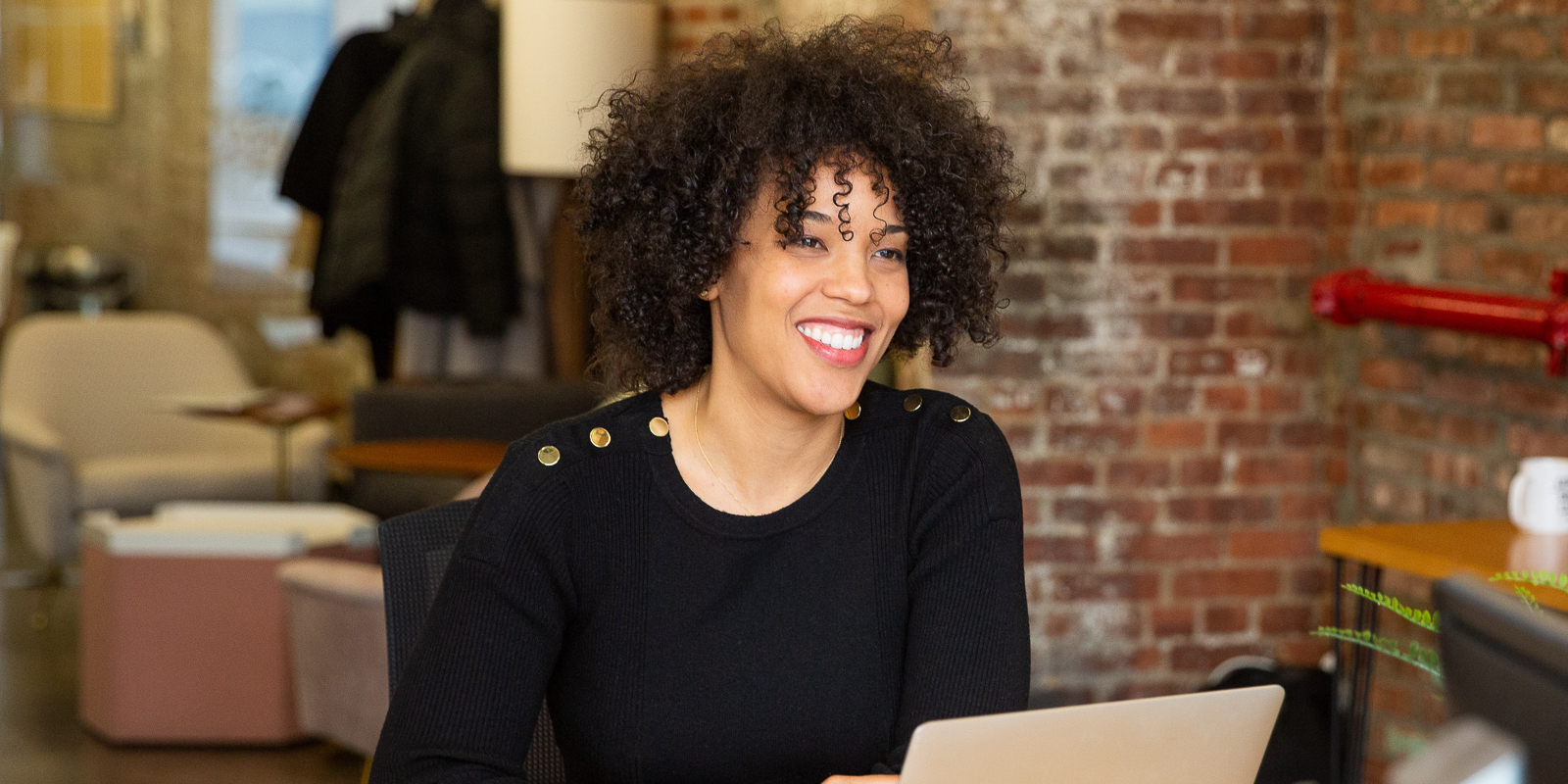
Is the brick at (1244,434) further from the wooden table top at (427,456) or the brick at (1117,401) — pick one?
the wooden table top at (427,456)

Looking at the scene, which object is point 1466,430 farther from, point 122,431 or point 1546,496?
point 122,431

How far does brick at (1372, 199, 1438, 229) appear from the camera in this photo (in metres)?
2.86

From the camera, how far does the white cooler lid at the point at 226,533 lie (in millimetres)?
3486

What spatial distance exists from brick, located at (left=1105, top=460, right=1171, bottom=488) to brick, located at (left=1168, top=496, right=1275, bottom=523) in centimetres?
6

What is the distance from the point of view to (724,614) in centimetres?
153

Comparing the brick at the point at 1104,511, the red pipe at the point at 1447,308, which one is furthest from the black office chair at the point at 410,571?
the brick at the point at 1104,511

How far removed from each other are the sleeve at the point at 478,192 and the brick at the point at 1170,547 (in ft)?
7.04

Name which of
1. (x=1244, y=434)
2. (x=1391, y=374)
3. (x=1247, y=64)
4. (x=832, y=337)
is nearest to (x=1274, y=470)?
(x=1244, y=434)

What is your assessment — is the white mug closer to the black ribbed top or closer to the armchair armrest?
the black ribbed top

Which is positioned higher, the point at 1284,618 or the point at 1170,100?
the point at 1170,100

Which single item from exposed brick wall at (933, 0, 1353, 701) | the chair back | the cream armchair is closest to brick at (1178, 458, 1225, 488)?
exposed brick wall at (933, 0, 1353, 701)

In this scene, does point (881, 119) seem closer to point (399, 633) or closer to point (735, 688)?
point (735, 688)

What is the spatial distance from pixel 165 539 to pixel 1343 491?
101 inches

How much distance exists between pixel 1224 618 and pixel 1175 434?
1.32 ft
